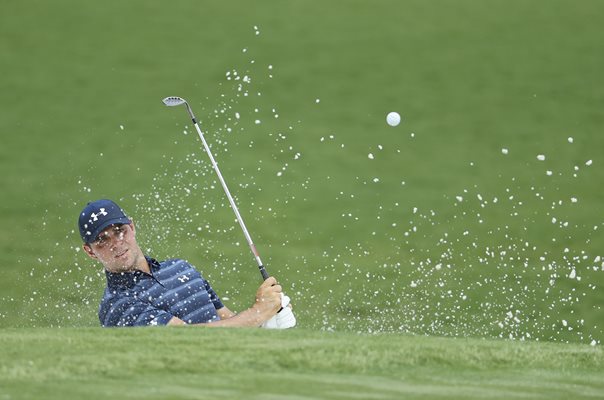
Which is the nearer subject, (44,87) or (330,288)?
(330,288)

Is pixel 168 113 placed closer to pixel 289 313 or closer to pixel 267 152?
pixel 267 152

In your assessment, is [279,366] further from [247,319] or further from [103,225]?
[103,225]

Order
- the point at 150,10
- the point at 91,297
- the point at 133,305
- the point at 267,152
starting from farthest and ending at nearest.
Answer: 1. the point at 150,10
2. the point at 267,152
3. the point at 91,297
4. the point at 133,305

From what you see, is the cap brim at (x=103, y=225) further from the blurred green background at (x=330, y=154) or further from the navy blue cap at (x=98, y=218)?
the blurred green background at (x=330, y=154)

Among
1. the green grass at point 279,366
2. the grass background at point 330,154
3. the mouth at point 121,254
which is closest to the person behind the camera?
the green grass at point 279,366

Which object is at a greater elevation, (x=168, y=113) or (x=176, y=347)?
(x=168, y=113)

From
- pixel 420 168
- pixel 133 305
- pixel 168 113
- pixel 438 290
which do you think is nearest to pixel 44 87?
pixel 168 113

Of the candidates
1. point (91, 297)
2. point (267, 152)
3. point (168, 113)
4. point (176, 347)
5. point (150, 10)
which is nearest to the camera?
point (176, 347)

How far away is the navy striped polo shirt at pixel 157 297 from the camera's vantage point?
389cm

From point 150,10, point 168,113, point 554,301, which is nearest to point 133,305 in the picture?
point 554,301

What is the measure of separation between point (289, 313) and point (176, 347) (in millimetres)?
897

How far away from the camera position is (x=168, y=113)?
27.6ft

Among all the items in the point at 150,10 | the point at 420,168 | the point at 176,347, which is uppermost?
the point at 150,10

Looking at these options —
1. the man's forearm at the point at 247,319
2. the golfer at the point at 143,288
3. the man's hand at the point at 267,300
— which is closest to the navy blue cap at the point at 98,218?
the golfer at the point at 143,288
